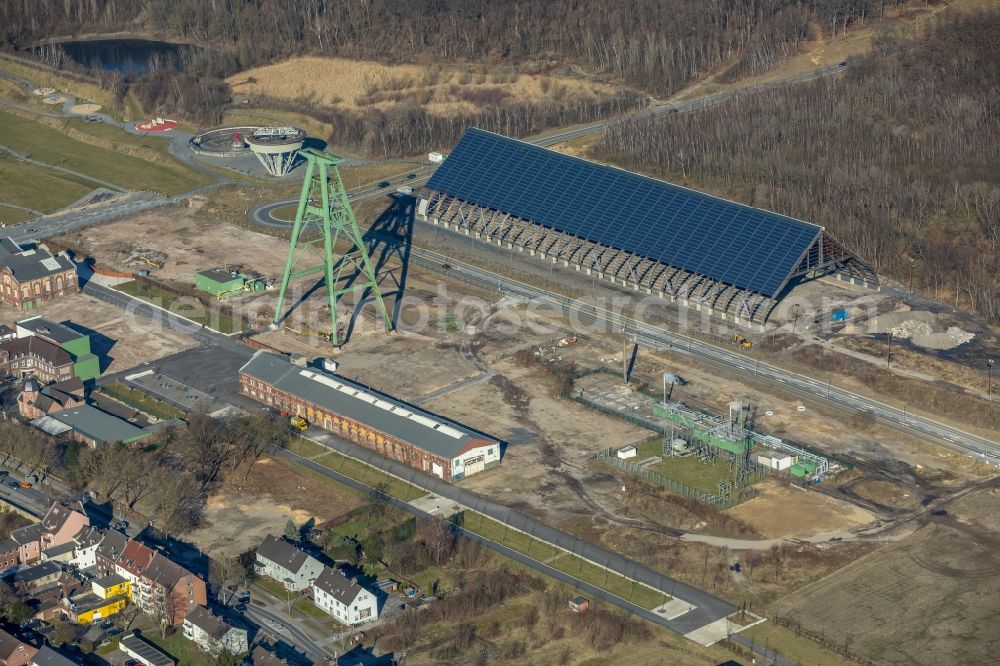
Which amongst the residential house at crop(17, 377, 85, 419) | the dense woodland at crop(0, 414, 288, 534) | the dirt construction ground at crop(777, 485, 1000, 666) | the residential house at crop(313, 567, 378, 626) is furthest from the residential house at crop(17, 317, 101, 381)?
the dirt construction ground at crop(777, 485, 1000, 666)

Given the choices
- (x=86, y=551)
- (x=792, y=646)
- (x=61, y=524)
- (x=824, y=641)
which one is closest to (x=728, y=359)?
(x=824, y=641)

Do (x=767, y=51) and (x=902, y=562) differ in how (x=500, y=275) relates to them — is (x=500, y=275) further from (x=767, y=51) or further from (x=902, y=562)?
→ (x=767, y=51)

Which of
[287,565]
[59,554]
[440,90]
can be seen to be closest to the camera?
[287,565]

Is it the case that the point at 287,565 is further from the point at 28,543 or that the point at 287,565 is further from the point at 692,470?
the point at 692,470

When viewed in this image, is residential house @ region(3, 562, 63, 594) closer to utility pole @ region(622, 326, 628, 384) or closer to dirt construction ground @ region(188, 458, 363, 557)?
dirt construction ground @ region(188, 458, 363, 557)

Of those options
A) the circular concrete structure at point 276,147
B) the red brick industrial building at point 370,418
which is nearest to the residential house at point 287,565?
the red brick industrial building at point 370,418

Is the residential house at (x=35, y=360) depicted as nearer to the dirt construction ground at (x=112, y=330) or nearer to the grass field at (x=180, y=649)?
the dirt construction ground at (x=112, y=330)
